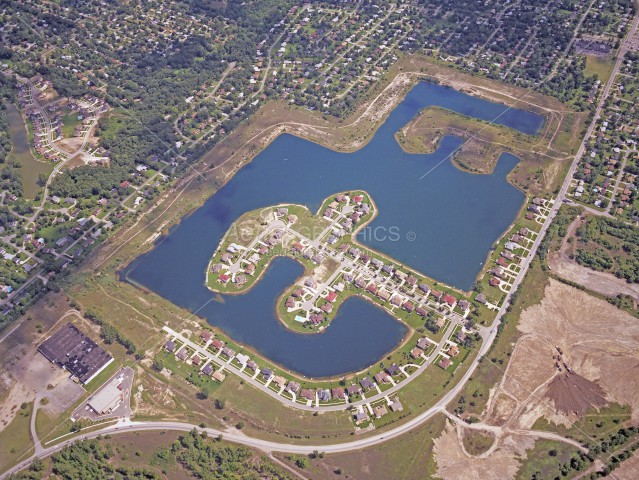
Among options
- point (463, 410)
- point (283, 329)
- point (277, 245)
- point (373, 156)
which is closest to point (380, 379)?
point (463, 410)

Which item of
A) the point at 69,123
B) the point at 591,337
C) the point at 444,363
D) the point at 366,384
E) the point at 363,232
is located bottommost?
the point at 366,384

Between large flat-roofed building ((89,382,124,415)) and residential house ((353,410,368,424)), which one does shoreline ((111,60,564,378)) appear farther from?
residential house ((353,410,368,424))

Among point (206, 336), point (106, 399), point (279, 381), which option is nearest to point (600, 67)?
point (279, 381)

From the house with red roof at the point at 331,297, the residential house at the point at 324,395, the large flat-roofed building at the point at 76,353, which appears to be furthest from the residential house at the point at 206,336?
the house with red roof at the point at 331,297

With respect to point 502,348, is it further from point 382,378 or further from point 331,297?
point 331,297

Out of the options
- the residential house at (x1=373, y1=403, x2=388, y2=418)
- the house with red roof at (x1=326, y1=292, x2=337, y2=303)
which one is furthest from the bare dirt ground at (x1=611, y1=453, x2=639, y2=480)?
the house with red roof at (x1=326, y1=292, x2=337, y2=303)

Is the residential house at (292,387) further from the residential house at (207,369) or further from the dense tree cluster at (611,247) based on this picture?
the dense tree cluster at (611,247)
